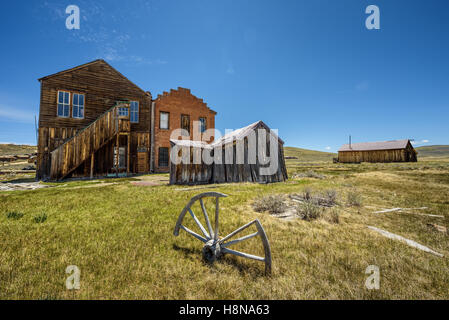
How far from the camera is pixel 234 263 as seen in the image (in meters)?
3.04

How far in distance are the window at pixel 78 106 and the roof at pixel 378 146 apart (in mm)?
57578

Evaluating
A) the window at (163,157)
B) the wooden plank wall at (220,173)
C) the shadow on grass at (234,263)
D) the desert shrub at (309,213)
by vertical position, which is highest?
the window at (163,157)

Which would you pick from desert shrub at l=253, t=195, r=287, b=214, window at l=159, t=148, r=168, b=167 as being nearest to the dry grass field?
desert shrub at l=253, t=195, r=287, b=214

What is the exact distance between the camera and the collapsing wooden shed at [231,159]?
1197 cm

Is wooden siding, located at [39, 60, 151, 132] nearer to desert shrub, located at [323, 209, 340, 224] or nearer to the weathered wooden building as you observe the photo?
the weathered wooden building

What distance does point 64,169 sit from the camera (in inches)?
498

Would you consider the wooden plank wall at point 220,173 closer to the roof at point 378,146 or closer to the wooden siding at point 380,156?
the wooden siding at point 380,156

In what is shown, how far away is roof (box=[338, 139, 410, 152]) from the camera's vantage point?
144ft

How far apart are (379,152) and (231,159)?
50.0 metres

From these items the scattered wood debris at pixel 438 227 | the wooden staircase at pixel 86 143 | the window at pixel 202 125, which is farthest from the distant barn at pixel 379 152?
the wooden staircase at pixel 86 143

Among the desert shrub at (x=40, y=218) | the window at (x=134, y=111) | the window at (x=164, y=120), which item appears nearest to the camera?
the desert shrub at (x=40, y=218)

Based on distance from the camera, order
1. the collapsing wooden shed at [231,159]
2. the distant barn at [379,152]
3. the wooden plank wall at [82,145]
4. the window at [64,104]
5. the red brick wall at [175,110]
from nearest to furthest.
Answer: the collapsing wooden shed at [231,159]
the wooden plank wall at [82,145]
the window at [64,104]
the red brick wall at [175,110]
the distant barn at [379,152]

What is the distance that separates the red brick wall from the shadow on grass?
1674 cm
